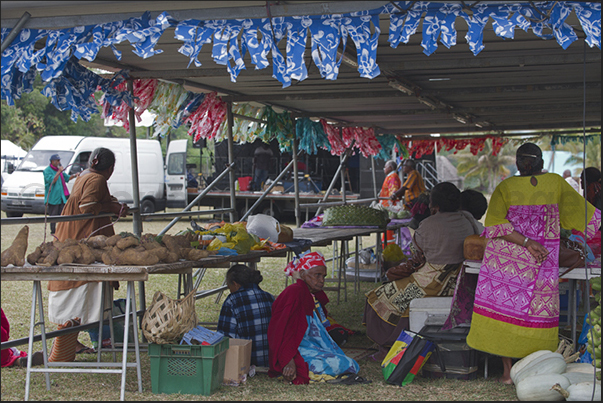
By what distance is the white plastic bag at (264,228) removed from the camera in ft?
19.5

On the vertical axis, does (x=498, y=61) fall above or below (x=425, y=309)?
above

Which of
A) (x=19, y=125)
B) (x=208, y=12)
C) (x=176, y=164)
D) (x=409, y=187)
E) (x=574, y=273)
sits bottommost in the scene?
(x=574, y=273)

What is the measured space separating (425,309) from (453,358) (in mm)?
481

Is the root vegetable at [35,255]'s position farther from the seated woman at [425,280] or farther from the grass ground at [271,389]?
the seated woman at [425,280]

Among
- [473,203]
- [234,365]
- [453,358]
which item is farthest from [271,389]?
[473,203]

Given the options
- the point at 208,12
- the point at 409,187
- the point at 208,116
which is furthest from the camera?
the point at 409,187

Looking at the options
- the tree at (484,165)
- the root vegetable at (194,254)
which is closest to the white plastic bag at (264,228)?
the root vegetable at (194,254)

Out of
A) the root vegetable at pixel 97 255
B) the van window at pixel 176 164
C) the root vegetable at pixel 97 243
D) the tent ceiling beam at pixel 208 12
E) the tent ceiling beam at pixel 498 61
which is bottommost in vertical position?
the root vegetable at pixel 97 255

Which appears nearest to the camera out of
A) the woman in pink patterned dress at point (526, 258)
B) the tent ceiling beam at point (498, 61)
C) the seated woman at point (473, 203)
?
the woman in pink patterned dress at point (526, 258)

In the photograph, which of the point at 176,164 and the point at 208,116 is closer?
the point at 208,116

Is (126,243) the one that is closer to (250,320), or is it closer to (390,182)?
(250,320)

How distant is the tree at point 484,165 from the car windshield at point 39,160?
28.1m

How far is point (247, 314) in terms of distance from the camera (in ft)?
14.5

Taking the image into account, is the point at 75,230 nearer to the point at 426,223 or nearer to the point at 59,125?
the point at 426,223
